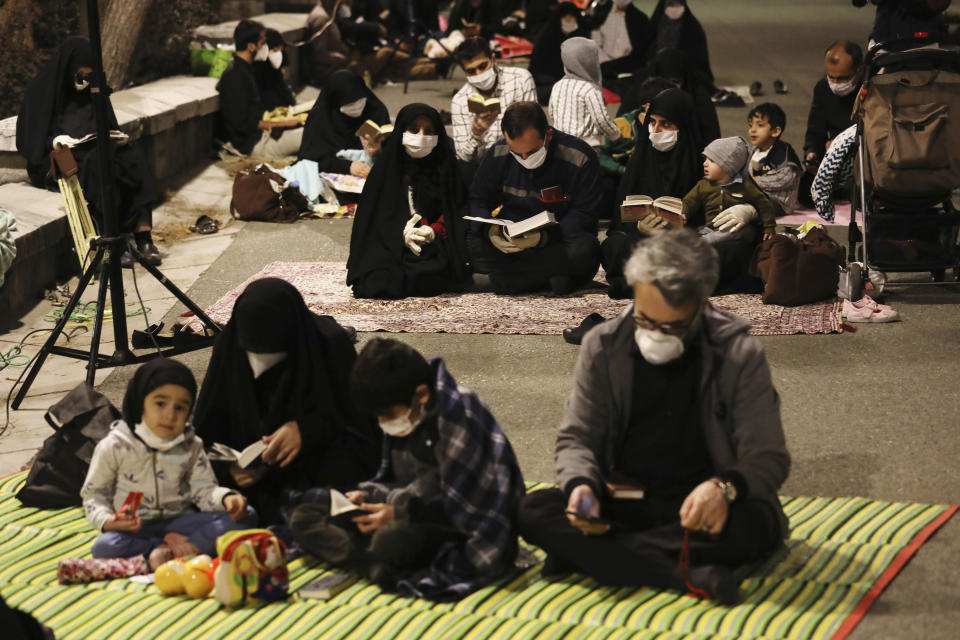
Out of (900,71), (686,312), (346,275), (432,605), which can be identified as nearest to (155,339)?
(346,275)

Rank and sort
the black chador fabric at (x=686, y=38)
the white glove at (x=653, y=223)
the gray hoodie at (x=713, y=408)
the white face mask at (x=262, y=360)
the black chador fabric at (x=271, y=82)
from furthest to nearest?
the black chador fabric at (x=686, y=38)
the black chador fabric at (x=271, y=82)
the white glove at (x=653, y=223)
the white face mask at (x=262, y=360)
the gray hoodie at (x=713, y=408)

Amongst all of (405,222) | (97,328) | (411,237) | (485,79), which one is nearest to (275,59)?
(485,79)

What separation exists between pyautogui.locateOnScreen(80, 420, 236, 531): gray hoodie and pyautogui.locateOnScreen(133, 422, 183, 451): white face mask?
34mm

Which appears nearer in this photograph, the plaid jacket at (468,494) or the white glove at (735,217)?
the plaid jacket at (468,494)

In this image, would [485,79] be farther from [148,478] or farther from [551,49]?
[148,478]

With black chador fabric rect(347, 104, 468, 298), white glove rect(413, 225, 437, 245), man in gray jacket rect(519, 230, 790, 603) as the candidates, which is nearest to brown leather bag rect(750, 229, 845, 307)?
black chador fabric rect(347, 104, 468, 298)

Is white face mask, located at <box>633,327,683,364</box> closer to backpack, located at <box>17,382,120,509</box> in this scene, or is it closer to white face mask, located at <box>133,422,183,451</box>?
white face mask, located at <box>133,422,183,451</box>

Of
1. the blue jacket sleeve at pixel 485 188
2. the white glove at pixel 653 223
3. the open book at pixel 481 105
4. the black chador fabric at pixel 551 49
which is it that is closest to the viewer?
Result: the white glove at pixel 653 223

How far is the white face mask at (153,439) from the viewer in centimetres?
367

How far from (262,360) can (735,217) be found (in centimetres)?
325

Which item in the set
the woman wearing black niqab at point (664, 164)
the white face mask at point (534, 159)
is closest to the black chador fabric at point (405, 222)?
the white face mask at point (534, 159)

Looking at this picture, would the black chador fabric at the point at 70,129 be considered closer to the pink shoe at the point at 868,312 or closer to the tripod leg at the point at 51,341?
the tripod leg at the point at 51,341

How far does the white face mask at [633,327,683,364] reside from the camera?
336cm

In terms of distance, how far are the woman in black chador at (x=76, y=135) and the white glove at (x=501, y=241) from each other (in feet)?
6.94
